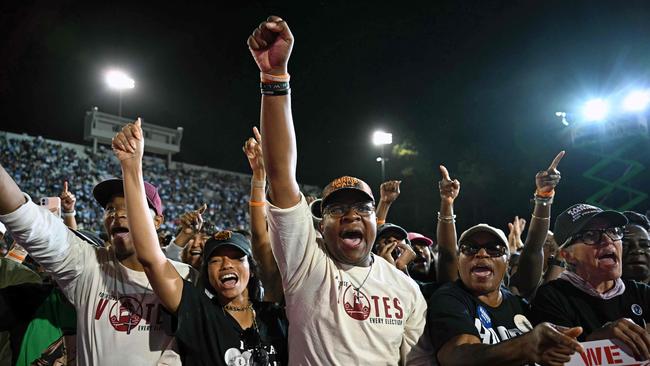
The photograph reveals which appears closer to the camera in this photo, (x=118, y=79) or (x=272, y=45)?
(x=272, y=45)

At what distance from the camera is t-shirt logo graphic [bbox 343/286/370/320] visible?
2295mm

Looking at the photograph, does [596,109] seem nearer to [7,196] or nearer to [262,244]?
[262,244]

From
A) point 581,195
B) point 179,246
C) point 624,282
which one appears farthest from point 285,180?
point 581,195

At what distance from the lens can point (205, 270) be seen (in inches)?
108

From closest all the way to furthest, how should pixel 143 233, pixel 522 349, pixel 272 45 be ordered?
pixel 522 349 < pixel 272 45 < pixel 143 233

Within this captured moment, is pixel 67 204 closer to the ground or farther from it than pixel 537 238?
farther from it

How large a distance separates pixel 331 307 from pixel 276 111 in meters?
0.98

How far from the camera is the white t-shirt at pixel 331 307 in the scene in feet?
7.28

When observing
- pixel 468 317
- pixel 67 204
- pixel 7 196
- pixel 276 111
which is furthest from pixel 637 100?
pixel 7 196

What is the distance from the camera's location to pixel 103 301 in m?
2.53

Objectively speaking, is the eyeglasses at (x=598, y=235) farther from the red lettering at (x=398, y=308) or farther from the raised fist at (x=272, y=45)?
the raised fist at (x=272, y=45)

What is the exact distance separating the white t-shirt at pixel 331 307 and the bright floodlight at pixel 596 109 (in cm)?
1972

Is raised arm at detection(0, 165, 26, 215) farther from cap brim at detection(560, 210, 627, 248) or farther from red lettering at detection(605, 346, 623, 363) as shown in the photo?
cap brim at detection(560, 210, 627, 248)

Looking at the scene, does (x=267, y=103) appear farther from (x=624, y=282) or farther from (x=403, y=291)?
(x=624, y=282)
